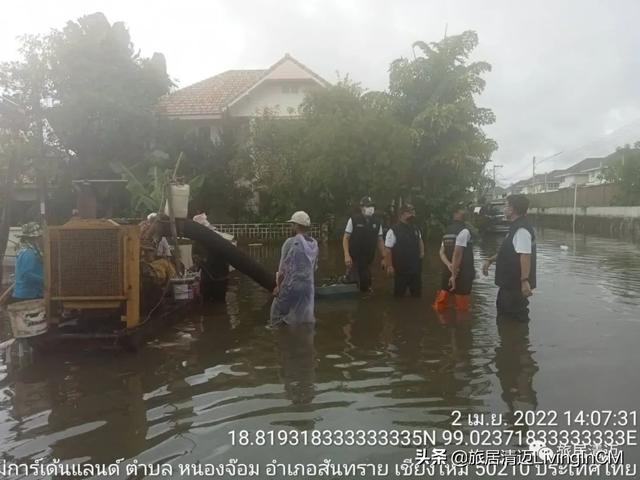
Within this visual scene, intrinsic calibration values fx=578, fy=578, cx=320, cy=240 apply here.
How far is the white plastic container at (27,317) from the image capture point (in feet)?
21.2

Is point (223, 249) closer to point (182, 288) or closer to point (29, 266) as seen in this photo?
point (182, 288)

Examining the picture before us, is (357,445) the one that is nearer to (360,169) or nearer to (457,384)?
(457,384)

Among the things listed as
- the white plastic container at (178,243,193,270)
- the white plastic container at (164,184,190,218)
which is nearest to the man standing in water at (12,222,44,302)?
the white plastic container at (164,184,190,218)

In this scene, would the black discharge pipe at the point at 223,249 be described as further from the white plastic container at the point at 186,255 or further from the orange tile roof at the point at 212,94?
the orange tile roof at the point at 212,94

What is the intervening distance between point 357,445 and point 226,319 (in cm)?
528

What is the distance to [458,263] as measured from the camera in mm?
8094

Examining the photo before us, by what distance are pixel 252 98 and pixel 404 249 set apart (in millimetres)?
22352

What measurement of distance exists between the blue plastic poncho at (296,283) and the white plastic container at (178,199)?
2128 millimetres

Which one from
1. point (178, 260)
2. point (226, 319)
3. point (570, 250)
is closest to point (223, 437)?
point (226, 319)

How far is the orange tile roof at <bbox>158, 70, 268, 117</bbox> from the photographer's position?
1151 inches

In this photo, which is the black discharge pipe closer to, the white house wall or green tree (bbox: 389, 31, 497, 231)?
green tree (bbox: 389, 31, 497, 231)

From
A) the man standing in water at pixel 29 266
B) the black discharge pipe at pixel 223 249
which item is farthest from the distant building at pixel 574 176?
the man standing in water at pixel 29 266

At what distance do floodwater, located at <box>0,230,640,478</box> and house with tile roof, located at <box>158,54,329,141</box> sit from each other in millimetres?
Answer: 21336

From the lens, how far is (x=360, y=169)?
2186cm
